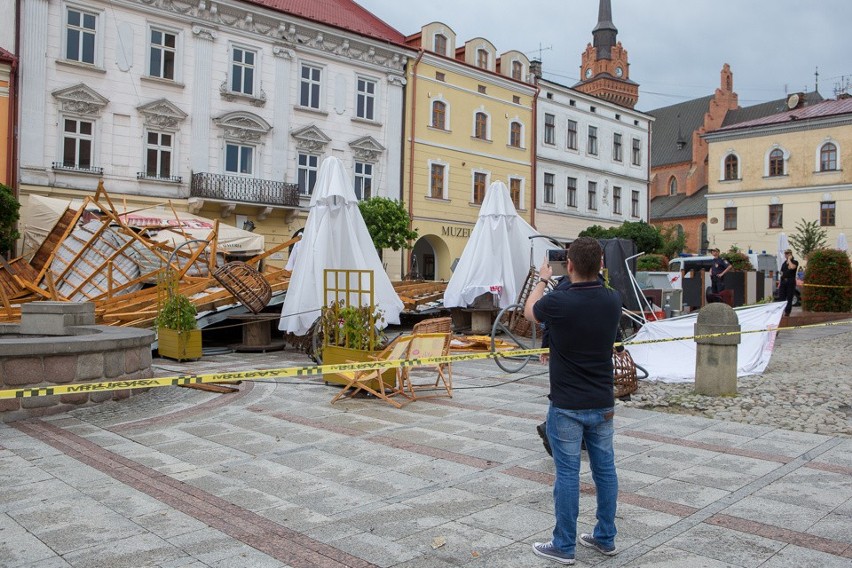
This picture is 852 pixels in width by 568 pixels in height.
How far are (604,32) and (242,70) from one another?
195 ft

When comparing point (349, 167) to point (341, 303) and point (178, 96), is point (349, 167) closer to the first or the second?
point (178, 96)

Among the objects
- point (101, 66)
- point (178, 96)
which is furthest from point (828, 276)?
point (101, 66)

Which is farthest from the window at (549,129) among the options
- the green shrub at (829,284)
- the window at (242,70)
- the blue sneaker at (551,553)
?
the blue sneaker at (551,553)

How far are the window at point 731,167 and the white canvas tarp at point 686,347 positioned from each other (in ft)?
128

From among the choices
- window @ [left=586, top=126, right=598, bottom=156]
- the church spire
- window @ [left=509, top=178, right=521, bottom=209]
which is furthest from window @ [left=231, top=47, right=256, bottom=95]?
the church spire

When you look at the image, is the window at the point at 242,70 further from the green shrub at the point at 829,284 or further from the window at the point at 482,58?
the green shrub at the point at 829,284

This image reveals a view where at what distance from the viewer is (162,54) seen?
23.9m

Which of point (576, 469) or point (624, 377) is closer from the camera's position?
point (576, 469)

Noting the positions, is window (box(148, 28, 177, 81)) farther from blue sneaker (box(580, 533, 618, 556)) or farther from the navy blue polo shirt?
blue sneaker (box(580, 533, 618, 556))

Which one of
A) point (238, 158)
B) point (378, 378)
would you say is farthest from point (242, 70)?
point (378, 378)

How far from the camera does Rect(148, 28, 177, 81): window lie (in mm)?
23734

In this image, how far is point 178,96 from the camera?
24.2 m

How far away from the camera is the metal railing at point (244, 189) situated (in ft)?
79.3

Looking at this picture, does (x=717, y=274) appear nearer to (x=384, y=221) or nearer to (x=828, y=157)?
(x=384, y=221)
